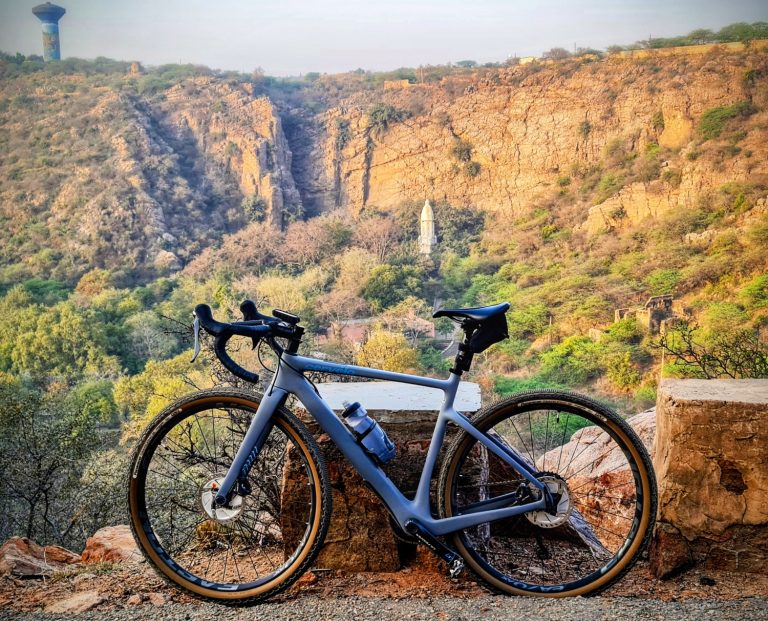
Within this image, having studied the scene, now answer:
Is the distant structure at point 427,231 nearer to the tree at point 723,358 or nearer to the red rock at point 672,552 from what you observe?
the tree at point 723,358

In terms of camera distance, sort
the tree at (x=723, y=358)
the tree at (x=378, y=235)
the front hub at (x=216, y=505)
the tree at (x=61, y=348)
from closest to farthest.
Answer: the front hub at (x=216, y=505) → the tree at (x=723, y=358) → the tree at (x=61, y=348) → the tree at (x=378, y=235)

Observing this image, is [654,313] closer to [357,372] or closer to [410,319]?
[410,319]

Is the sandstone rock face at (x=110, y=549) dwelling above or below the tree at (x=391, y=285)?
above

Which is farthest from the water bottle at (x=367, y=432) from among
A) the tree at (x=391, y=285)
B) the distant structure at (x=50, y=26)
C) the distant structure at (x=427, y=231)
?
the distant structure at (x=50, y=26)

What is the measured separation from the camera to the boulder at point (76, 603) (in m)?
2.74

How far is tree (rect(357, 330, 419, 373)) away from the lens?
24.7 metres

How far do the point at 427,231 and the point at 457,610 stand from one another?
36.7 metres

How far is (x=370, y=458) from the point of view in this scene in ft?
8.50

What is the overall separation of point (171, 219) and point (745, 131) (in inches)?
1035

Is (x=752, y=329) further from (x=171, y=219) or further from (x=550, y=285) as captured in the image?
(x=171, y=219)

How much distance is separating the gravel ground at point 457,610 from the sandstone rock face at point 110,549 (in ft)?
4.42

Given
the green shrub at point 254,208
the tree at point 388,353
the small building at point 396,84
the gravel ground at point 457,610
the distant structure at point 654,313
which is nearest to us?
the gravel ground at point 457,610

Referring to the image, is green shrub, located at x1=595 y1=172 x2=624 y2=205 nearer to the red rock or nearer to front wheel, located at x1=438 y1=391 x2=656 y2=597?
front wheel, located at x1=438 y1=391 x2=656 y2=597

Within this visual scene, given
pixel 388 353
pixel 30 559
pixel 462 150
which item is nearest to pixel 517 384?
pixel 388 353
